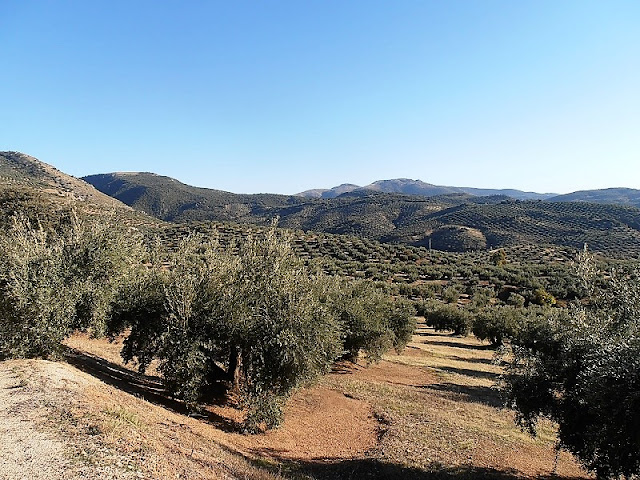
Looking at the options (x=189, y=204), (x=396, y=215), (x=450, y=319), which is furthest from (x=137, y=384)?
(x=396, y=215)

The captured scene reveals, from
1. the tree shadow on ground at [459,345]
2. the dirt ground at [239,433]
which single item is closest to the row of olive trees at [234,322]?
the dirt ground at [239,433]

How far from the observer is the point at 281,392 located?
17875 millimetres

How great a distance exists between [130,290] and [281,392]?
9.58m

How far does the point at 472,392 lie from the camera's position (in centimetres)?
2906

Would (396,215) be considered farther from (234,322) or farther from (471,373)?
(234,322)

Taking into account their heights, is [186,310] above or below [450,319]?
above

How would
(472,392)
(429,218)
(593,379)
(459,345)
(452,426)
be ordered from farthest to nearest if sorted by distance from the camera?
1. (429,218)
2. (459,345)
3. (472,392)
4. (452,426)
5. (593,379)

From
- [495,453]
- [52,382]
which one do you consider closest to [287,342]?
[52,382]

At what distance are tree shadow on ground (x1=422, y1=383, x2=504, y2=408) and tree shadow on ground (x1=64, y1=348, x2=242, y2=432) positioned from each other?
53.7ft

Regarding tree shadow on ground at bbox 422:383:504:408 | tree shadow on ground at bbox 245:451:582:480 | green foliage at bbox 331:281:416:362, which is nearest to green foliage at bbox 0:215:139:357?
tree shadow on ground at bbox 245:451:582:480

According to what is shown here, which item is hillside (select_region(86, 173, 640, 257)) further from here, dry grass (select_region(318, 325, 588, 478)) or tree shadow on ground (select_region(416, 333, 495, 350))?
dry grass (select_region(318, 325, 588, 478))

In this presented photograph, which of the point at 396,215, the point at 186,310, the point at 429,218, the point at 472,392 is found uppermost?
the point at 396,215

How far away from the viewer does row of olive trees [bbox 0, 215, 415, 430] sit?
16.8 meters

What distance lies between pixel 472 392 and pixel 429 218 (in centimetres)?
13634
